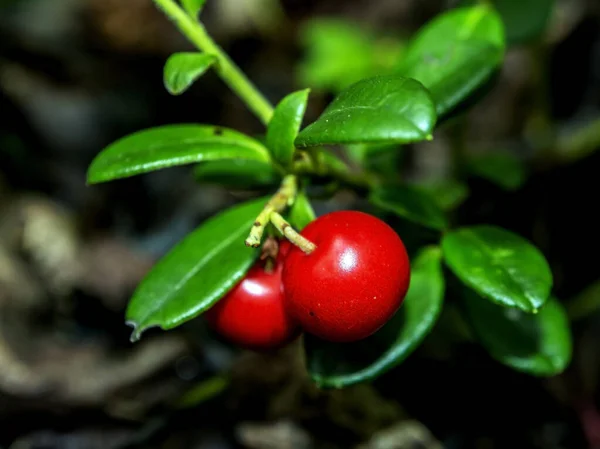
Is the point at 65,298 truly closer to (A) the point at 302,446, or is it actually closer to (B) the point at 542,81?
(A) the point at 302,446

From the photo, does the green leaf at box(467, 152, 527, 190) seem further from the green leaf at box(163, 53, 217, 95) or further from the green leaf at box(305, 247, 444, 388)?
the green leaf at box(163, 53, 217, 95)

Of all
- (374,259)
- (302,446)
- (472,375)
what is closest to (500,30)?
(374,259)

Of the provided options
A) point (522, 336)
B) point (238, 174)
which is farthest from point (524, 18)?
point (238, 174)

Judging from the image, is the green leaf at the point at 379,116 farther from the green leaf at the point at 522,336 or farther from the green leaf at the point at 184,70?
the green leaf at the point at 522,336

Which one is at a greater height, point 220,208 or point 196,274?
point 196,274

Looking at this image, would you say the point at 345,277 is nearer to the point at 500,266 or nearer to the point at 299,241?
the point at 299,241

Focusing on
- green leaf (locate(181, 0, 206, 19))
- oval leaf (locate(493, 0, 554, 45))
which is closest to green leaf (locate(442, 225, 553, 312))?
green leaf (locate(181, 0, 206, 19))
